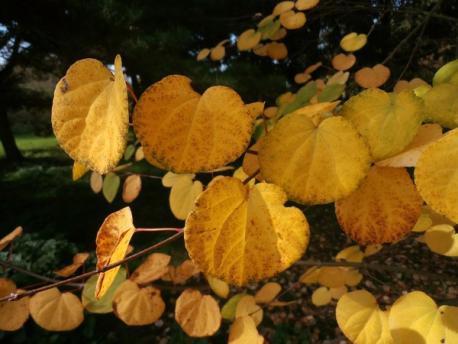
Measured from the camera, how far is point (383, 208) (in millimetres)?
285

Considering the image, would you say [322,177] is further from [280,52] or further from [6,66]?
[6,66]

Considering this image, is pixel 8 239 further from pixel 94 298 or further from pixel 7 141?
pixel 7 141

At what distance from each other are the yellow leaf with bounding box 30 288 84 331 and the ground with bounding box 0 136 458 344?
46 cm

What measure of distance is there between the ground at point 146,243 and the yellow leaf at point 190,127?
680 millimetres

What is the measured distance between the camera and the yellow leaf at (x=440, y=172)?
8.8 inches

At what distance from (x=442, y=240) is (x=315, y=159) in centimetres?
34

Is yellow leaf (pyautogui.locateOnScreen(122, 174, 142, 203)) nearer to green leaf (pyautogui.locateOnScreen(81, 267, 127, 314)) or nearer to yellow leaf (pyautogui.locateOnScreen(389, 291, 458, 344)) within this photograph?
green leaf (pyautogui.locateOnScreen(81, 267, 127, 314))

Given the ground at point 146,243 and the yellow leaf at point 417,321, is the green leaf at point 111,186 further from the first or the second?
the yellow leaf at point 417,321

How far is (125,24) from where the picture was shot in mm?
1899

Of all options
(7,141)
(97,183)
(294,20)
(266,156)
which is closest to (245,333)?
(266,156)

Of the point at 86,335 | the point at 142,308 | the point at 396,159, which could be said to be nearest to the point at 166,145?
the point at 396,159

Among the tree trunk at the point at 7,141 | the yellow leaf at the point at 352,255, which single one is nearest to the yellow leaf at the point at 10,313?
the yellow leaf at the point at 352,255

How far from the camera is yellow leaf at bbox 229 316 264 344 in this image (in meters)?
0.61

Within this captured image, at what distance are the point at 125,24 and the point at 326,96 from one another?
1622 millimetres
